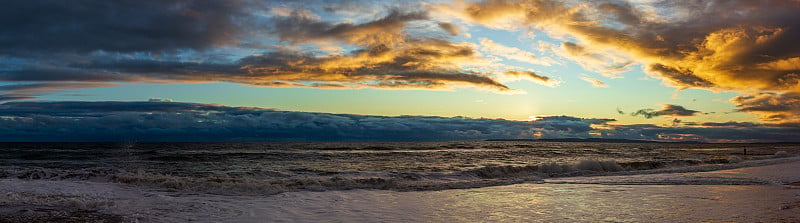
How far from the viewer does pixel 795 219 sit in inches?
367

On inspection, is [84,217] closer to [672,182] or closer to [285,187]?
[285,187]


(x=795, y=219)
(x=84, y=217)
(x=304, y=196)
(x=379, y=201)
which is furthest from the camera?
(x=304, y=196)

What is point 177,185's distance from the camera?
17.0m

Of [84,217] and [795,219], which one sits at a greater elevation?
[795,219]

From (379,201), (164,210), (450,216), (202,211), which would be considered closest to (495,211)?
(450,216)

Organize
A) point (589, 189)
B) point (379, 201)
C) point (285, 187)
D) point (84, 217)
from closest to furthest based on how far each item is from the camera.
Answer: point (84, 217) < point (379, 201) < point (589, 189) < point (285, 187)

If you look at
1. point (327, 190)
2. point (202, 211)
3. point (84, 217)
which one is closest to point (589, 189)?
point (327, 190)

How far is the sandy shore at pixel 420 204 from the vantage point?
1016 cm

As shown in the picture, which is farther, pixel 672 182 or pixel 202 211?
pixel 672 182

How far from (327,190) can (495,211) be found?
24.8 feet

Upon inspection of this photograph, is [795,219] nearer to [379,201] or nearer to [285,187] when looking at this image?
[379,201]

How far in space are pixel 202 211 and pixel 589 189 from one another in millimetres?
12770

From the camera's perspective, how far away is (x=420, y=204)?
1273cm

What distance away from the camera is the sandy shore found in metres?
10.2
